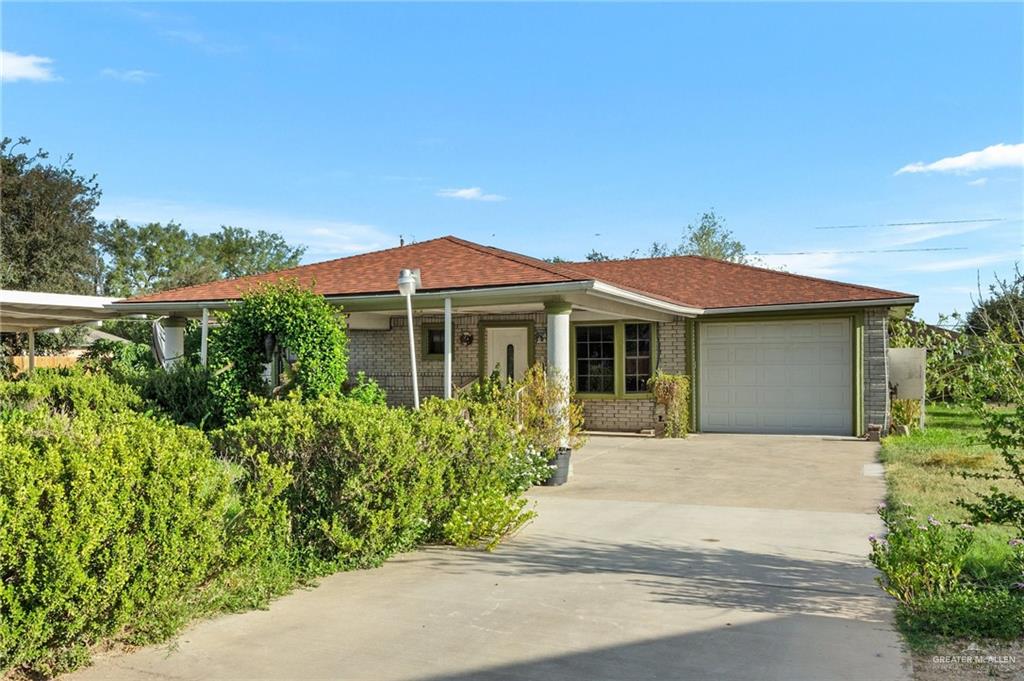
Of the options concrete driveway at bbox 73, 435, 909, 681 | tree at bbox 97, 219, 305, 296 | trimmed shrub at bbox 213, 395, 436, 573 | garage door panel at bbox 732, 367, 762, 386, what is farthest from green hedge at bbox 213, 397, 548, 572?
tree at bbox 97, 219, 305, 296

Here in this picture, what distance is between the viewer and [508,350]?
19469 millimetres

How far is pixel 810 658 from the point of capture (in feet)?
14.1

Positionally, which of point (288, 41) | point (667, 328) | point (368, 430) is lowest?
point (368, 430)

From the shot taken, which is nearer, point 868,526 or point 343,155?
point 868,526

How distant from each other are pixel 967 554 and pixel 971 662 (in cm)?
233

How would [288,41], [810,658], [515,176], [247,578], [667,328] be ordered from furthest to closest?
1. [515,176]
2. [667,328]
3. [288,41]
4. [247,578]
5. [810,658]

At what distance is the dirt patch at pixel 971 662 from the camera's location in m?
4.04

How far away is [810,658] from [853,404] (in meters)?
13.5

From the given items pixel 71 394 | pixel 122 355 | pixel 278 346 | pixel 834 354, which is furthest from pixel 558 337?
pixel 122 355

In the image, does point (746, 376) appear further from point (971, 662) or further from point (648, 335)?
point (971, 662)

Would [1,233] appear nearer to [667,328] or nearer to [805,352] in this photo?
[667,328]

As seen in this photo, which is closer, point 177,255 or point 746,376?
point 746,376

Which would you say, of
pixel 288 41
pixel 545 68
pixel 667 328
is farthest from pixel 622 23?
pixel 667 328

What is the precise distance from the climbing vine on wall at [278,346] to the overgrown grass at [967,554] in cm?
773
